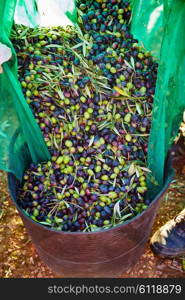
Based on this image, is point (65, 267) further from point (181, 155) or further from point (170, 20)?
point (170, 20)

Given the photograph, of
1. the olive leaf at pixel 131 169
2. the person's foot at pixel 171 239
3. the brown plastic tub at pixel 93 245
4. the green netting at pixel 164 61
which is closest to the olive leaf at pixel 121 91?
the green netting at pixel 164 61

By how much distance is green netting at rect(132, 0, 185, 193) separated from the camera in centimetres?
155

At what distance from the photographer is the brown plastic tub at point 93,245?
1.74 metres

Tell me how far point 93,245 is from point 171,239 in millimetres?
774

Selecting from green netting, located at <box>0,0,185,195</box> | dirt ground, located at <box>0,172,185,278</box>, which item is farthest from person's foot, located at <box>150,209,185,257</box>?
green netting, located at <box>0,0,185,195</box>

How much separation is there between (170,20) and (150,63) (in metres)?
0.49

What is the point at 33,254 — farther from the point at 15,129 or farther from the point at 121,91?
the point at 121,91

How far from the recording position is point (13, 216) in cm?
269

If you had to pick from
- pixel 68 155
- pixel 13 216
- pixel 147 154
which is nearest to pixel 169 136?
pixel 147 154

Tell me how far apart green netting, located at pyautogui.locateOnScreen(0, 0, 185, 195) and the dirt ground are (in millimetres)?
677

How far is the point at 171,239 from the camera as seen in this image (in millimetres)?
2355

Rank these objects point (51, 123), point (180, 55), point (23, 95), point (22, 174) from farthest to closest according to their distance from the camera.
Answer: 1. point (22, 174)
2. point (51, 123)
3. point (23, 95)
4. point (180, 55)

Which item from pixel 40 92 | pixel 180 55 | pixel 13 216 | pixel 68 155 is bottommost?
pixel 13 216

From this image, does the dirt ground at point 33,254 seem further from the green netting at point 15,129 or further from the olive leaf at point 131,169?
the olive leaf at point 131,169
